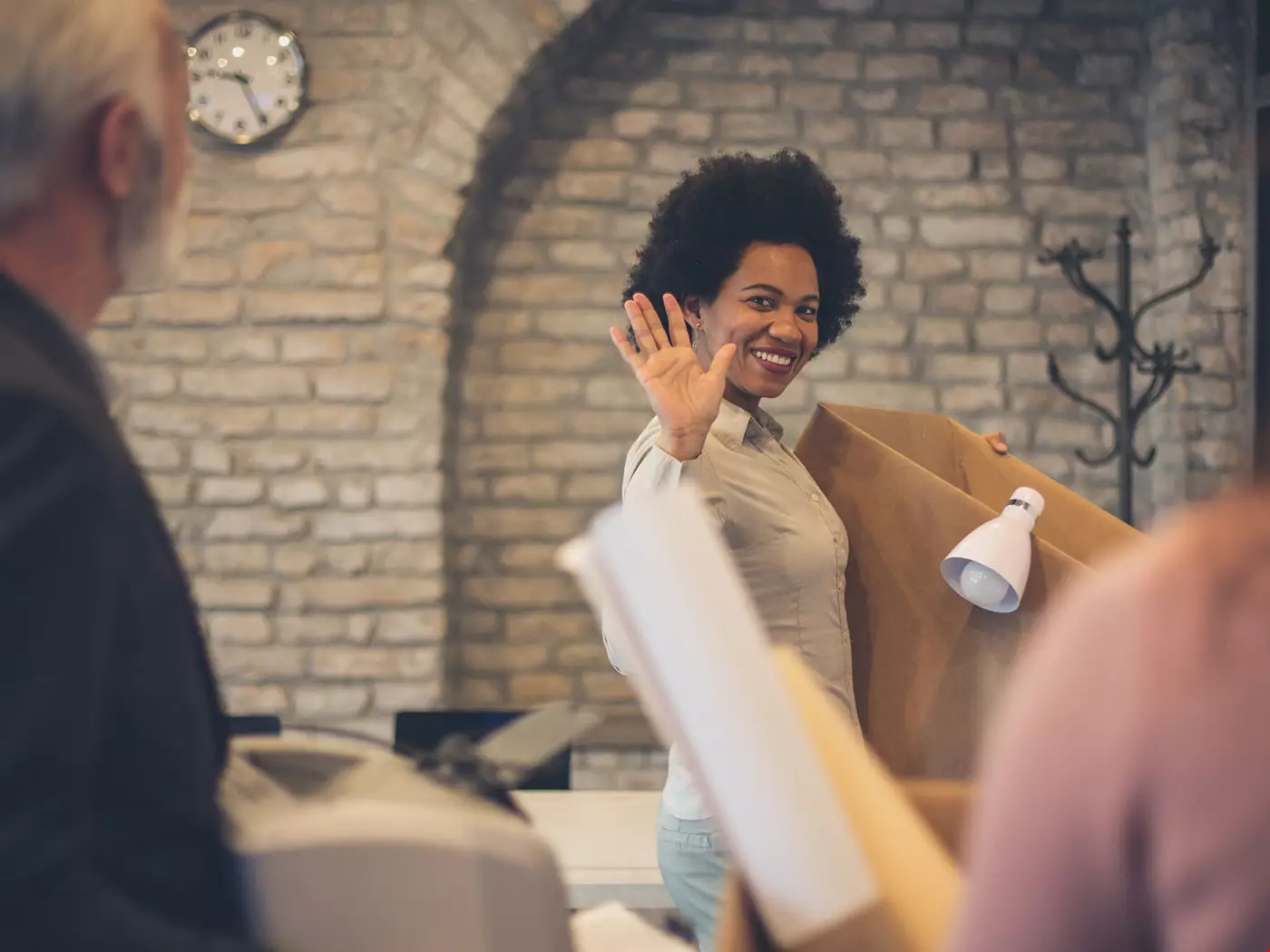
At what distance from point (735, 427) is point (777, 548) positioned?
213 millimetres

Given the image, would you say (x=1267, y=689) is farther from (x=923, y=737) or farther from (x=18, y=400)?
(x=923, y=737)

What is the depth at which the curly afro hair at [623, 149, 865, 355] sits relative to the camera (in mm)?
1870

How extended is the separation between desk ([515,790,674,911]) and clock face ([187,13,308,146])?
2.02m

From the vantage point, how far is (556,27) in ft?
10.3

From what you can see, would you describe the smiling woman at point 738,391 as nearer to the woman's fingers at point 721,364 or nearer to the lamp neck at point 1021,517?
Answer: the woman's fingers at point 721,364

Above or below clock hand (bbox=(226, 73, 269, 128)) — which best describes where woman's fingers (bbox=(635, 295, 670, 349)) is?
below

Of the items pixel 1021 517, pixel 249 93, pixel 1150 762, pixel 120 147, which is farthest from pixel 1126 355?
pixel 1150 762

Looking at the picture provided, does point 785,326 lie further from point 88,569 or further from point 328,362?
point 328,362

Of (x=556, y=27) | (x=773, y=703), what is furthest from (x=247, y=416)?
(x=773, y=703)

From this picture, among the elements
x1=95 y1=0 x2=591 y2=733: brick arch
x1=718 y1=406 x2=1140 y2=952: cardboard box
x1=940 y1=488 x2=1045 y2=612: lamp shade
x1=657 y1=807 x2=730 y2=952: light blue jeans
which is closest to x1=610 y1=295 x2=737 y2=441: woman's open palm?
x1=718 y1=406 x2=1140 y2=952: cardboard box

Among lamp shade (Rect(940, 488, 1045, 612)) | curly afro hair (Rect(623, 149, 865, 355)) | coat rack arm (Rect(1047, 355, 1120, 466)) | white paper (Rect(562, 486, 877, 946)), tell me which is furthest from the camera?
coat rack arm (Rect(1047, 355, 1120, 466))

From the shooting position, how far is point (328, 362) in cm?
320

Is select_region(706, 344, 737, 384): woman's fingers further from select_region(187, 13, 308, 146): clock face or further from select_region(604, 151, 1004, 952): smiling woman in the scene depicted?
select_region(187, 13, 308, 146): clock face

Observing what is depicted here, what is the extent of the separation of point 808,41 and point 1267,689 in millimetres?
3501
